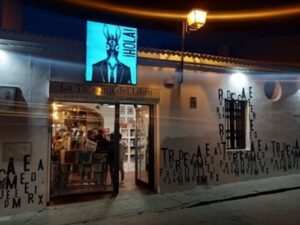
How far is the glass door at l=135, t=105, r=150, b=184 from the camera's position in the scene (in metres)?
9.70

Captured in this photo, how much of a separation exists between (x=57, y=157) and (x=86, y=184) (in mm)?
1105

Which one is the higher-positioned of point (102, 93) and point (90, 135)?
point (102, 93)

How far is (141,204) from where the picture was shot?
312 inches

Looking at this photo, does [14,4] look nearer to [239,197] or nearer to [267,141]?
[239,197]

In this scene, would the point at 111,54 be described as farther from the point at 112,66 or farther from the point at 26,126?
the point at 26,126

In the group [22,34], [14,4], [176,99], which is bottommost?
[176,99]

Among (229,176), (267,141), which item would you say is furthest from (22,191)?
(267,141)

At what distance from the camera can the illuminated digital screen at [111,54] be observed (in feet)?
27.2

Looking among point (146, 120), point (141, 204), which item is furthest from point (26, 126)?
point (146, 120)

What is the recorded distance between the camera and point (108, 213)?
7.18 meters

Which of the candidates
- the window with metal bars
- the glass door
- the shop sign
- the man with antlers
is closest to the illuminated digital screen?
the man with antlers

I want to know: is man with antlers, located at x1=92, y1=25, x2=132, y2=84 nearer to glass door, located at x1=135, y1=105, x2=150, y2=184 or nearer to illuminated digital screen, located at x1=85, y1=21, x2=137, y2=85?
illuminated digital screen, located at x1=85, y1=21, x2=137, y2=85

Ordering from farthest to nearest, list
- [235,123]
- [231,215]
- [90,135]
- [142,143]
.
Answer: [235,123], [142,143], [90,135], [231,215]

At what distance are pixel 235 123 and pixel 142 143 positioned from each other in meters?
3.17
